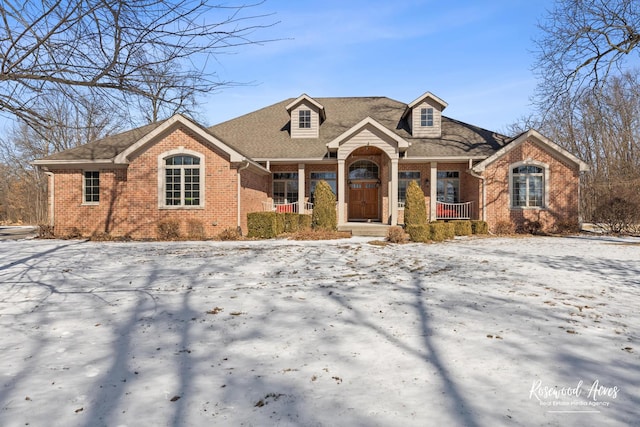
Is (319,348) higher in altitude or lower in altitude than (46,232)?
lower

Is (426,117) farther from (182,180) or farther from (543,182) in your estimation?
(182,180)

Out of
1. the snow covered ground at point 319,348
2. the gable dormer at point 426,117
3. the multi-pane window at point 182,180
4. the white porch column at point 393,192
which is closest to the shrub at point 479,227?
the white porch column at point 393,192

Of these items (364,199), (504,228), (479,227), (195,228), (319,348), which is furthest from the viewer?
(364,199)

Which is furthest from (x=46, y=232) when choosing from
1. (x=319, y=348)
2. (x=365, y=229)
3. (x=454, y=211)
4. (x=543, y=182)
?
(x=543, y=182)

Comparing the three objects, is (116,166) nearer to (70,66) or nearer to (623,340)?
(70,66)

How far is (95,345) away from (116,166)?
12918 mm

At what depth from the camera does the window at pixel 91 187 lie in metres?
14.7

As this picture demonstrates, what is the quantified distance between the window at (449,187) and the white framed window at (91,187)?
16.3m

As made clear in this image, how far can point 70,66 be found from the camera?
12.0 ft

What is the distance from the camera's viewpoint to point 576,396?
2.52 metres

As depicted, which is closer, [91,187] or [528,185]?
[91,187]

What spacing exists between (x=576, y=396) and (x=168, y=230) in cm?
1346

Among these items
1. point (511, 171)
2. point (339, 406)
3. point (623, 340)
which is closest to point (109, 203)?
point (339, 406)

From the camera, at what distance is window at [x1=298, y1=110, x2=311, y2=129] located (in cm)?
1878
